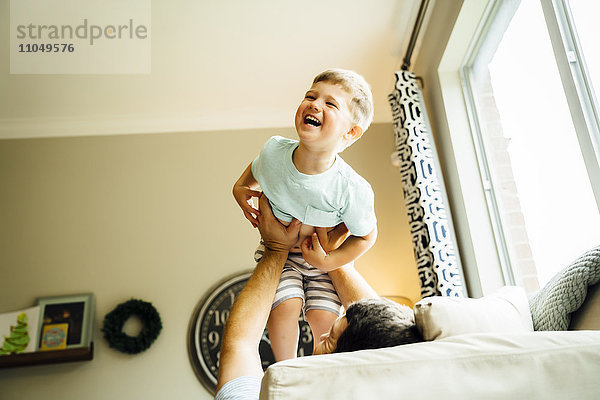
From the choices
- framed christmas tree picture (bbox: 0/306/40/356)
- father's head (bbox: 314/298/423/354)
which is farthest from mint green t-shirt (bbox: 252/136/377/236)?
framed christmas tree picture (bbox: 0/306/40/356)

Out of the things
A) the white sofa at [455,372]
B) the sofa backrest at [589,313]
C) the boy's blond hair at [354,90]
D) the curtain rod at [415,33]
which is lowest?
the white sofa at [455,372]

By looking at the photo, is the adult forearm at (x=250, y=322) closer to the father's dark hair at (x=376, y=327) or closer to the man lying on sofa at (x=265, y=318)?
the man lying on sofa at (x=265, y=318)

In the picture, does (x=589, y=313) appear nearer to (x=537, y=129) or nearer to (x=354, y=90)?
(x=354, y=90)

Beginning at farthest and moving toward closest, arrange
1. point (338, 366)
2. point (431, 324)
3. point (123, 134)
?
point (123, 134), point (431, 324), point (338, 366)

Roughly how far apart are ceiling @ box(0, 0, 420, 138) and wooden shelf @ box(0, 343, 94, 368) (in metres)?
1.66

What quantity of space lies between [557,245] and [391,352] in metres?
1.58

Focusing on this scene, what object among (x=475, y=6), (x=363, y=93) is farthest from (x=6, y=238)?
(x=475, y=6)

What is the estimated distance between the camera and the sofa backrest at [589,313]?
1.01 metres

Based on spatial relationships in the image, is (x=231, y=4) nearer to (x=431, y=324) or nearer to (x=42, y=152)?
(x=42, y=152)

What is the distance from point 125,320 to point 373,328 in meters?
2.83

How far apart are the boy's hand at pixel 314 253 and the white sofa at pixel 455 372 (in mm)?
714

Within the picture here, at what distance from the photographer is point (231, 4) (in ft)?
9.48

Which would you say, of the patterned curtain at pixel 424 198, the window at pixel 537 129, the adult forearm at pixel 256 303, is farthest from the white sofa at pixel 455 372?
the patterned curtain at pixel 424 198

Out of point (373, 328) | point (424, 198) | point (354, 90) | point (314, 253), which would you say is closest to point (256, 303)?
point (314, 253)
